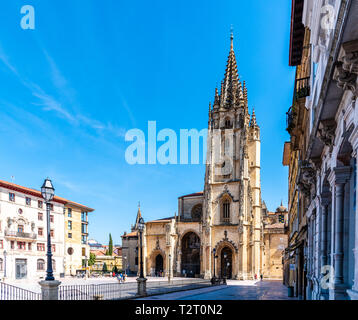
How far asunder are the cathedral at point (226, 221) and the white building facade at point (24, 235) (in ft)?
Result: 62.9

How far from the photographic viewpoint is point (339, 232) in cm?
737

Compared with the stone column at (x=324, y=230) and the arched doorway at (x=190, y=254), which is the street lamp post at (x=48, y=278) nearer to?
the stone column at (x=324, y=230)

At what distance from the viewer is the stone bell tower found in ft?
176

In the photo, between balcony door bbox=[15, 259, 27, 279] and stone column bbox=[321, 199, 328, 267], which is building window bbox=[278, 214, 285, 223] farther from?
stone column bbox=[321, 199, 328, 267]

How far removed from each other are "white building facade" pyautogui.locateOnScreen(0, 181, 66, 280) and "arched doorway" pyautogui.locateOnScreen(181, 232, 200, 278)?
21.5m

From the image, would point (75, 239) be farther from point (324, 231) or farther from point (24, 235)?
point (324, 231)

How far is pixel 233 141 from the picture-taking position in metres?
59.9

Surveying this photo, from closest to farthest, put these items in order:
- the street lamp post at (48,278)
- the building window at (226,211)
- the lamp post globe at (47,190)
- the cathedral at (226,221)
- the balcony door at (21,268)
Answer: the street lamp post at (48,278), the lamp post globe at (47,190), the balcony door at (21,268), the cathedral at (226,221), the building window at (226,211)

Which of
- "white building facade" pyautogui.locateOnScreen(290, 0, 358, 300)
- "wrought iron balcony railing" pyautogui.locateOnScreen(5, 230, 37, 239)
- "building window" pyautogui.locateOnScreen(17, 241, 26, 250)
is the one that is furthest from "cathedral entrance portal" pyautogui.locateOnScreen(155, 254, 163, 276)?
"white building facade" pyautogui.locateOnScreen(290, 0, 358, 300)

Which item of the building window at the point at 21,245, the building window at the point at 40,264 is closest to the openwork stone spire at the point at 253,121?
the building window at the point at 40,264

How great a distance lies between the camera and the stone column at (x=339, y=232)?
718 cm
